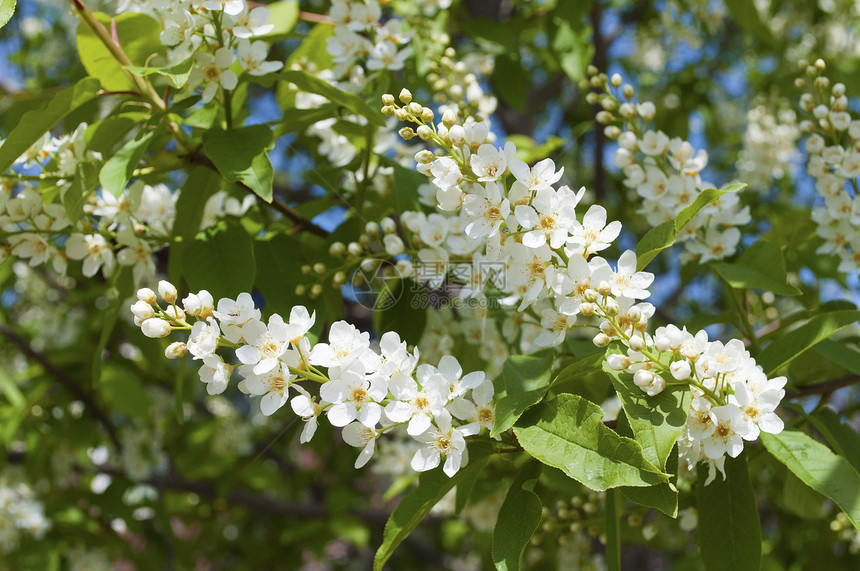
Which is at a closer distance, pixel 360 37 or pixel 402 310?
pixel 402 310

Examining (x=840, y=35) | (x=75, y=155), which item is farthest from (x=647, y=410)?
(x=840, y=35)

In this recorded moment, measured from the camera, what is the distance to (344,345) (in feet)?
4.41

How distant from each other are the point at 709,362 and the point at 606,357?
18cm

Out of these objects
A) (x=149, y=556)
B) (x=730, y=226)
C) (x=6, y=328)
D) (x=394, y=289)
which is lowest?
(x=149, y=556)

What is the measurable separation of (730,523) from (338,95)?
52.0 inches

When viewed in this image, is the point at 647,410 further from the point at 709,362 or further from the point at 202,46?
the point at 202,46

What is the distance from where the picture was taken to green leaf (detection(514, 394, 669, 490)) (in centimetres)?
118

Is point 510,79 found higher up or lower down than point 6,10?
lower down

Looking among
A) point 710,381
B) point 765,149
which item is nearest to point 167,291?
point 710,381

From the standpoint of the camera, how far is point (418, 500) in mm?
1455

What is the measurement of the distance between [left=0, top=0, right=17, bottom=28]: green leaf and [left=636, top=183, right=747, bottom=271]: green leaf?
55.7 inches

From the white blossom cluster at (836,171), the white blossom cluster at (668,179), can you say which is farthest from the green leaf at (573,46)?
the white blossom cluster at (836,171)

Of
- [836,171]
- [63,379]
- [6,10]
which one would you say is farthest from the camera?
[63,379]

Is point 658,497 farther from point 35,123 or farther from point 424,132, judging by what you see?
point 35,123
